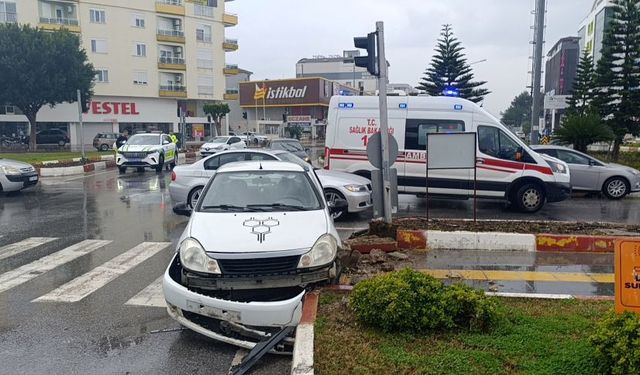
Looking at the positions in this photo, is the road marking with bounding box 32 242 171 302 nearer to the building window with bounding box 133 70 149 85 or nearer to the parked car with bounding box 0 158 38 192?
the parked car with bounding box 0 158 38 192

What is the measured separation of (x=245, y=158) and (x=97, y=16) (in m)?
50.4

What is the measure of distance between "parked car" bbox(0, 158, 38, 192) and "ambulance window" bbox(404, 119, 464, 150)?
1153 cm

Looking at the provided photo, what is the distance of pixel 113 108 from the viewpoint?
56000 mm

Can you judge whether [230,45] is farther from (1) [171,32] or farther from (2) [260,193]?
(2) [260,193]

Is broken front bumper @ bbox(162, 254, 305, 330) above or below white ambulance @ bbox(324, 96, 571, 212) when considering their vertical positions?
below

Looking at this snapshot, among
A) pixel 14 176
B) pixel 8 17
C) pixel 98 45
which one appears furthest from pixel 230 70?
pixel 14 176

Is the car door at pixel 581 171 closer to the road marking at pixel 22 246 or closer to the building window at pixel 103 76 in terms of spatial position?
the road marking at pixel 22 246

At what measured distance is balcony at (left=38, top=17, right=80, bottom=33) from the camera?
170 feet

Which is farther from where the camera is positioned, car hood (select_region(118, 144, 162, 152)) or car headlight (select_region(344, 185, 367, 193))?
car hood (select_region(118, 144, 162, 152))

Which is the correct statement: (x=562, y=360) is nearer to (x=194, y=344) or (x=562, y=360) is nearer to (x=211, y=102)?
(x=194, y=344)

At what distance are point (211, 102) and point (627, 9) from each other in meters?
48.6

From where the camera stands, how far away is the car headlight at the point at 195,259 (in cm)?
484

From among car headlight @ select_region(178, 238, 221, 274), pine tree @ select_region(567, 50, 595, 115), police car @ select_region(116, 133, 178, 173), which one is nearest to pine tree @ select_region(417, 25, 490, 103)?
pine tree @ select_region(567, 50, 595, 115)

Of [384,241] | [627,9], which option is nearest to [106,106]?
[627,9]
